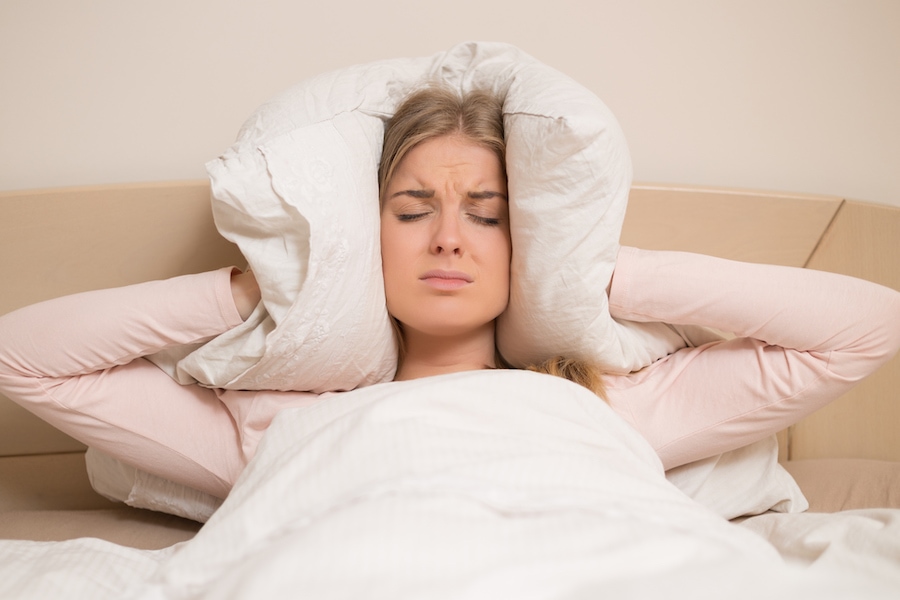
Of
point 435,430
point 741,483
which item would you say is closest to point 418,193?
point 435,430

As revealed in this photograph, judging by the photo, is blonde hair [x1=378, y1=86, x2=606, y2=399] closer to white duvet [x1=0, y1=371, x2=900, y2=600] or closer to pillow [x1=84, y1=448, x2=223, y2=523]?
white duvet [x1=0, y1=371, x2=900, y2=600]

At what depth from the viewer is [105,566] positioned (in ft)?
2.57

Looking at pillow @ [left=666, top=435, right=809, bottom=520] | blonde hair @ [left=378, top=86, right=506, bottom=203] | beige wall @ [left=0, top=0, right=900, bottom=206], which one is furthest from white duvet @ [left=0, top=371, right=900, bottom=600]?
beige wall @ [left=0, top=0, right=900, bottom=206]

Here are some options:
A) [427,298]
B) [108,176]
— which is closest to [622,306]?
[427,298]

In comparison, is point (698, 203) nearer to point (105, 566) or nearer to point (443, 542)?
point (443, 542)

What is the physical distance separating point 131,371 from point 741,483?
3.22ft

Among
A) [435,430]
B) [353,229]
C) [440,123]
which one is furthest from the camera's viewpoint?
[440,123]

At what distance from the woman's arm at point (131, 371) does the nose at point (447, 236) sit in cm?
29

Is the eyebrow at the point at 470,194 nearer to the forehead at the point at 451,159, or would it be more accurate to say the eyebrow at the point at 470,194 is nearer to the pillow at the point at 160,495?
the forehead at the point at 451,159

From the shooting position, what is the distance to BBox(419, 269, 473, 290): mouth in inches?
41.3

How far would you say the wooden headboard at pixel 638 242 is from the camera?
127cm

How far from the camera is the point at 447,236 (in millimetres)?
1035

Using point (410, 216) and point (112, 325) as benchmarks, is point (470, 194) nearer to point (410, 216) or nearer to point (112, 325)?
point (410, 216)

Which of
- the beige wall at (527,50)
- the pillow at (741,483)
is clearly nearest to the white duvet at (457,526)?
the pillow at (741,483)
